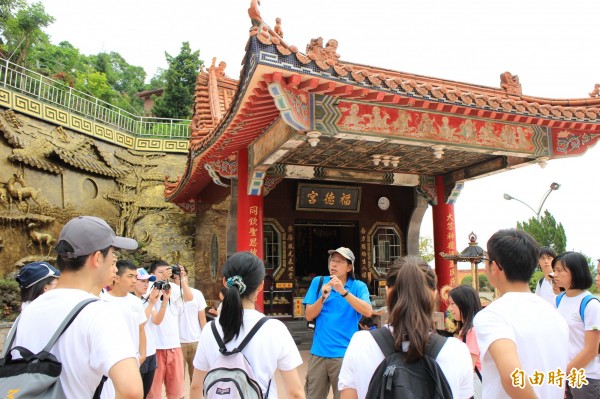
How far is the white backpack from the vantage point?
2037mm

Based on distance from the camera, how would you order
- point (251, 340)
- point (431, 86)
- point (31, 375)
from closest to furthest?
1. point (31, 375)
2. point (251, 340)
3. point (431, 86)

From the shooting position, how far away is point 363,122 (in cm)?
668

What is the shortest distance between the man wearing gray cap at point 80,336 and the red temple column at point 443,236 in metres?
8.87

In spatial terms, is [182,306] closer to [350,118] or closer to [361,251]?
[350,118]

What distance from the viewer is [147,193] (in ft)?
49.1

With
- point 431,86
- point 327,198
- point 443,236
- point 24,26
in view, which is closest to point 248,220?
point 327,198

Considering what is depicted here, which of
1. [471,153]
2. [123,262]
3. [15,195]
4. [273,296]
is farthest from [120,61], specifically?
[123,262]

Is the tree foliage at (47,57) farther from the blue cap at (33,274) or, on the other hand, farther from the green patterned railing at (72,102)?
the blue cap at (33,274)

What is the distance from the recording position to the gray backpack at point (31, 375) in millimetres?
1438

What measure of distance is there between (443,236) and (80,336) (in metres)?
9.18

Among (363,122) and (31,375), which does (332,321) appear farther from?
(363,122)

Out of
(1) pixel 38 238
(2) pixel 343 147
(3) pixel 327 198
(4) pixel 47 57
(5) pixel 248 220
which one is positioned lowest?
(1) pixel 38 238

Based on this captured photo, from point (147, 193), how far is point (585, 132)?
12.0m

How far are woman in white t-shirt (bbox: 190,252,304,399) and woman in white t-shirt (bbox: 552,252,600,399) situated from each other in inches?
78.2
